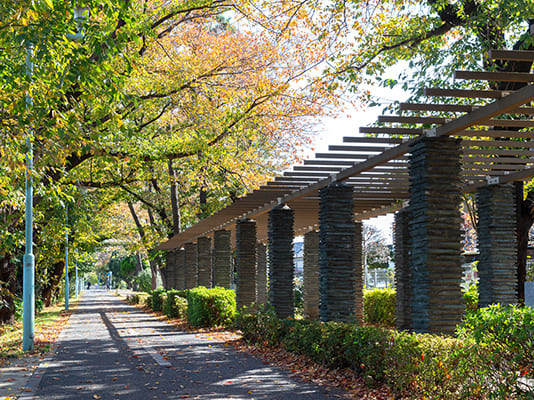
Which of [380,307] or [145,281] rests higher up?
[380,307]

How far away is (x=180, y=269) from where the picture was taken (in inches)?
1315

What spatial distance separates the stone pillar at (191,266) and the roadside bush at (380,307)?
1042cm

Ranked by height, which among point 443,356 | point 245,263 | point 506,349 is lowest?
point 443,356

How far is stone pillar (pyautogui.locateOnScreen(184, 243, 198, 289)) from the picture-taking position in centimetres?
2994

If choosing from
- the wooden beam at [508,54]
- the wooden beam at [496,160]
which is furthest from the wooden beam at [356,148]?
the wooden beam at [508,54]

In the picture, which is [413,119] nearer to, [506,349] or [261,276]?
[506,349]

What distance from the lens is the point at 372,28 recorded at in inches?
661

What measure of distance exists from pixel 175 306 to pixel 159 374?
15.3 metres

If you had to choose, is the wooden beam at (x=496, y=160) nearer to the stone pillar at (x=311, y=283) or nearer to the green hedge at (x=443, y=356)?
the green hedge at (x=443, y=356)

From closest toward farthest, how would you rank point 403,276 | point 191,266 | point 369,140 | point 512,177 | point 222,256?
point 369,140, point 512,177, point 403,276, point 222,256, point 191,266

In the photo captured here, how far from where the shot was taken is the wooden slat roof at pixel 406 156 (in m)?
7.91

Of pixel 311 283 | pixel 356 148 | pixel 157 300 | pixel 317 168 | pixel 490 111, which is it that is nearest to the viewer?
pixel 490 111

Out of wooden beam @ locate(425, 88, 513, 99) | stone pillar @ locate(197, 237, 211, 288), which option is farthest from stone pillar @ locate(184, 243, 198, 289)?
wooden beam @ locate(425, 88, 513, 99)

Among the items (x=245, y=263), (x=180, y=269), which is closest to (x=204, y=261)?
(x=180, y=269)
